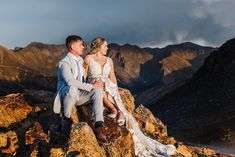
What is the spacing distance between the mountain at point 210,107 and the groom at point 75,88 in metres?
37.7

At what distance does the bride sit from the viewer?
1389cm

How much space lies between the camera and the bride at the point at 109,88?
13.9m

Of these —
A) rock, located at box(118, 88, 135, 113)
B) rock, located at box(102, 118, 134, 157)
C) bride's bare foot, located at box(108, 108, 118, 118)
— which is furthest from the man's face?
rock, located at box(118, 88, 135, 113)

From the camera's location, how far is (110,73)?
14578 mm

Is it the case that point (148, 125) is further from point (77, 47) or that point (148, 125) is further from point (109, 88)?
point (77, 47)

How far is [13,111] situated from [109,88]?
4.77 m

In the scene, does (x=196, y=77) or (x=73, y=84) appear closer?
(x=73, y=84)

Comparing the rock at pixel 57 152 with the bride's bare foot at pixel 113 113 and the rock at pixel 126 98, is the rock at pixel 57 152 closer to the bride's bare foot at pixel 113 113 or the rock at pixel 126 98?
the bride's bare foot at pixel 113 113

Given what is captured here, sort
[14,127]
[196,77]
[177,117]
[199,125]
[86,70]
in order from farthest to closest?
[196,77] < [177,117] < [199,125] < [14,127] < [86,70]

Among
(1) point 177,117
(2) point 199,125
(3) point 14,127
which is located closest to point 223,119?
(2) point 199,125

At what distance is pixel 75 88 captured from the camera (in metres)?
12.7

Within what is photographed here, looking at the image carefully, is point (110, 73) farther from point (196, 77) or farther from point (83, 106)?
point (196, 77)

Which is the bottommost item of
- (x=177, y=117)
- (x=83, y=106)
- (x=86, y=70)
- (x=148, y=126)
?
(x=177, y=117)

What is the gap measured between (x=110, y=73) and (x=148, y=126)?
6519mm
